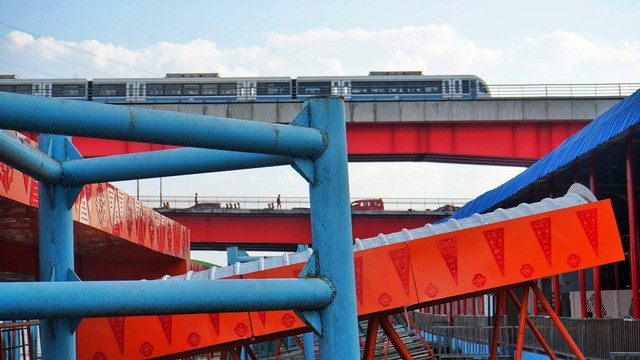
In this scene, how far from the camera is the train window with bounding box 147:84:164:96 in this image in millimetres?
55938

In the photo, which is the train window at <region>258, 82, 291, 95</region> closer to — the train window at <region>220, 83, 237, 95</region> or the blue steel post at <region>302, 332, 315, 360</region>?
the train window at <region>220, 83, 237, 95</region>

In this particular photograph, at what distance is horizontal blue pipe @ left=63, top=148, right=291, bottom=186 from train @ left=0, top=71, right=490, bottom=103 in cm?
4815

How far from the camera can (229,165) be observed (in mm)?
6355

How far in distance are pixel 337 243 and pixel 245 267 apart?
267 inches

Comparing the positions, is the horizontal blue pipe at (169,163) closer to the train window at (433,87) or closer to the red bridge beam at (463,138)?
the red bridge beam at (463,138)

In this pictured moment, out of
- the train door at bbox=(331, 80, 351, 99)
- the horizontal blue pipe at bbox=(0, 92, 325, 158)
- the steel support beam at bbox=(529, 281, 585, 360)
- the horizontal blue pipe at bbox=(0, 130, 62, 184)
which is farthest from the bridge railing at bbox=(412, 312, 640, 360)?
the train door at bbox=(331, 80, 351, 99)

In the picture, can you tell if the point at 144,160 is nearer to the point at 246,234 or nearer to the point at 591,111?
the point at 591,111

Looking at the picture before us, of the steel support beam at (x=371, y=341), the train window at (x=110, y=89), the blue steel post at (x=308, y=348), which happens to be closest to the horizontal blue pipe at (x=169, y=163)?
the steel support beam at (x=371, y=341)

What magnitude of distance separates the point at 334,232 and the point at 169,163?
1380 mm

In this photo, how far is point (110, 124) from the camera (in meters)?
5.07

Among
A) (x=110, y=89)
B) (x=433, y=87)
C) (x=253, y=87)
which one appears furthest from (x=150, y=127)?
(x=110, y=89)

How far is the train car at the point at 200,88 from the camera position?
55.4 metres

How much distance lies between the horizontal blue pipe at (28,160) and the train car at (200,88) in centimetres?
4819

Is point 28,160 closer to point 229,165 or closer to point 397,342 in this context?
point 229,165
